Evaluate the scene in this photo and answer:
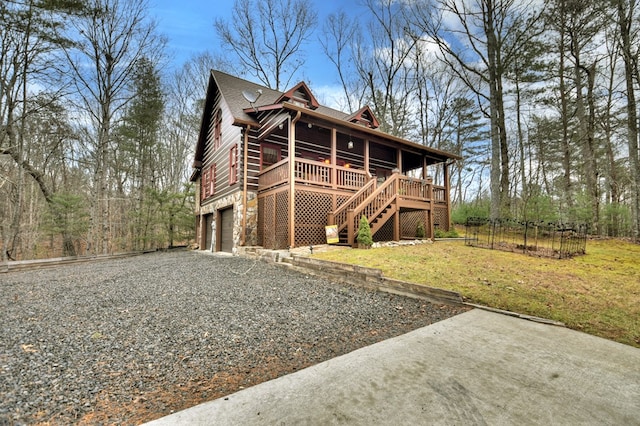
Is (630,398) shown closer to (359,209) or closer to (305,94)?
(359,209)

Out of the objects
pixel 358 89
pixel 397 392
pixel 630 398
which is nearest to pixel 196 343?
pixel 397 392

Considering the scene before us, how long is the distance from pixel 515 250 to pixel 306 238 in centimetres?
623

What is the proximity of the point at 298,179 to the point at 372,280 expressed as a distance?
4.36 metres

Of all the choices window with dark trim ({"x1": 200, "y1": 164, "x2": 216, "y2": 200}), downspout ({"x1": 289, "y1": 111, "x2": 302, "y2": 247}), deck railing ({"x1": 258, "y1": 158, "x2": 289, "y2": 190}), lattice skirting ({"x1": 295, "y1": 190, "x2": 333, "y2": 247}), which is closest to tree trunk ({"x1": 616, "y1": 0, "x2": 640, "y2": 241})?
lattice skirting ({"x1": 295, "y1": 190, "x2": 333, "y2": 247})

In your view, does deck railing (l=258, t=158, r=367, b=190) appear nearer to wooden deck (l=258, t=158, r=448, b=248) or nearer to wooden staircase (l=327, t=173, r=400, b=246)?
wooden deck (l=258, t=158, r=448, b=248)

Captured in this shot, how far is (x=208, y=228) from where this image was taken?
14.0 m

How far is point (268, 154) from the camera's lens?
35.1ft

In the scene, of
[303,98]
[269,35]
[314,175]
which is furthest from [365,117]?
[269,35]

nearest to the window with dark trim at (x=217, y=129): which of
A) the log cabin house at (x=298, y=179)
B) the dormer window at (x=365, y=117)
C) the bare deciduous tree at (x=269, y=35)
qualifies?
the log cabin house at (x=298, y=179)

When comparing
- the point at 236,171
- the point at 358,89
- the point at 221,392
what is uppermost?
the point at 358,89

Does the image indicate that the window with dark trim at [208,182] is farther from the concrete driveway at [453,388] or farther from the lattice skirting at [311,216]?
the concrete driveway at [453,388]

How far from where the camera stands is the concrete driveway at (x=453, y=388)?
1543mm

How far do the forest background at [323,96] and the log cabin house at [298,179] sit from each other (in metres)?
4.39

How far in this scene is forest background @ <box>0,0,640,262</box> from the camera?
37.2ft
